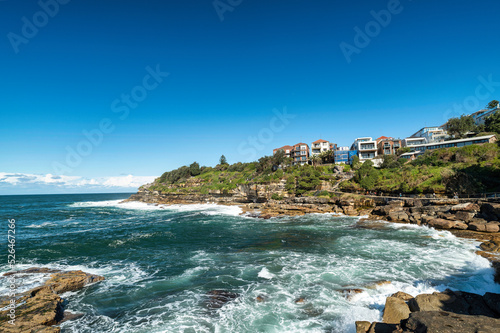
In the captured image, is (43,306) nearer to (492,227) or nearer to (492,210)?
(492,227)

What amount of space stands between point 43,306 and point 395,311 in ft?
49.1

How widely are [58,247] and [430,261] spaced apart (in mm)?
33385

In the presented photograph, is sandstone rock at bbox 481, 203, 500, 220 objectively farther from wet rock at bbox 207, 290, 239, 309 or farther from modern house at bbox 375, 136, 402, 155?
modern house at bbox 375, 136, 402, 155

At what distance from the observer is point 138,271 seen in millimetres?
16547

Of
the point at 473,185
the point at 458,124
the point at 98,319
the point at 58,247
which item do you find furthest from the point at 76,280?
the point at 458,124

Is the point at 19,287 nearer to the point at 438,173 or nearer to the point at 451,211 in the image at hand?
the point at 451,211

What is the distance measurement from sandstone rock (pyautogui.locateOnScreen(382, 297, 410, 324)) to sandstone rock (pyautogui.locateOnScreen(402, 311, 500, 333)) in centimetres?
198

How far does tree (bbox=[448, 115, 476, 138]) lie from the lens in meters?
64.7

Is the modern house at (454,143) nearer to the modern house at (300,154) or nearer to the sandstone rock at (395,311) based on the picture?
the modern house at (300,154)

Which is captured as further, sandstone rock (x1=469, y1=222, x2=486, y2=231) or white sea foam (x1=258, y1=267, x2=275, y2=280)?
sandstone rock (x1=469, y1=222, x2=486, y2=231)

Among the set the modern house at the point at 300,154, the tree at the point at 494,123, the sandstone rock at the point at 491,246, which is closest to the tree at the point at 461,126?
the tree at the point at 494,123

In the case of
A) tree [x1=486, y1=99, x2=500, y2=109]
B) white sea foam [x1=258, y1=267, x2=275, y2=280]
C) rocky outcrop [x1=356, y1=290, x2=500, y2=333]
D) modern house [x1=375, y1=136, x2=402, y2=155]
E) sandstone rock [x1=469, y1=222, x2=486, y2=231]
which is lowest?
white sea foam [x1=258, y1=267, x2=275, y2=280]

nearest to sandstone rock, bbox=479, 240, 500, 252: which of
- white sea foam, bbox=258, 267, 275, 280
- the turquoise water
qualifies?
the turquoise water

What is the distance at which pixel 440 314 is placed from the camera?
21.7ft
